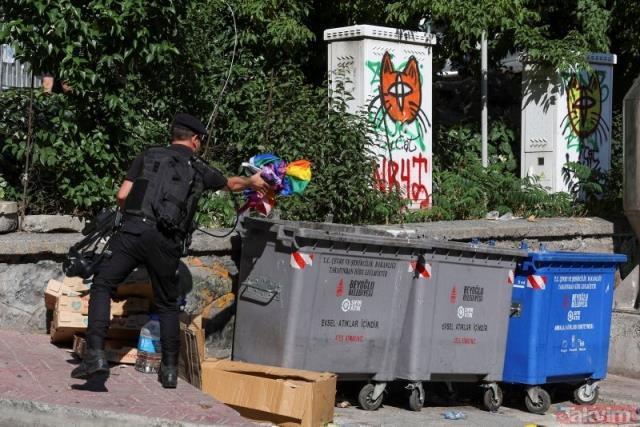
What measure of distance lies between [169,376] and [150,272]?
683 millimetres

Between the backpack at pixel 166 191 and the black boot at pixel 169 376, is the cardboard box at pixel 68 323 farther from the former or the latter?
the backpack at pixel 166 191

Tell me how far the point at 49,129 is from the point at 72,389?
277cm

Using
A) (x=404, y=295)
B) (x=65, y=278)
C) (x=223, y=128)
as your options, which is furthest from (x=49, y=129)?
(x=404, y=295)

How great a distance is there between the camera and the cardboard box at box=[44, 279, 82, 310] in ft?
25.6

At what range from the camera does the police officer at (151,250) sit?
676cm

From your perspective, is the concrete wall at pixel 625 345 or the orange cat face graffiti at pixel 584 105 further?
the orange cat face graffiti at pixel 584 105

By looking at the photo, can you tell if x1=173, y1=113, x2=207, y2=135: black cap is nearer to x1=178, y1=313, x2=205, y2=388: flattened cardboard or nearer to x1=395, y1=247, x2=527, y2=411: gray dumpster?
x1=178, y1=313, x2=205, y2=388: flattened cardboard

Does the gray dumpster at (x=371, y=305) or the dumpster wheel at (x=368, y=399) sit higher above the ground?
the gray dumpster at (x=371, y=305)

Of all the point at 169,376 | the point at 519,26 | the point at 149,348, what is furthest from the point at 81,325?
the point at 519,26

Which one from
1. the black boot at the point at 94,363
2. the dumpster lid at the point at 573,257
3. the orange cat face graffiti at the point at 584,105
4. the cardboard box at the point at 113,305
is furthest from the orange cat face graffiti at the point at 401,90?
the black boot at the point at 94,363

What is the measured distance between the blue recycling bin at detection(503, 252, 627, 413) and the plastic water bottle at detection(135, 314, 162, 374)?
2.82m

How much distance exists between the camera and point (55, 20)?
8664 millimetres

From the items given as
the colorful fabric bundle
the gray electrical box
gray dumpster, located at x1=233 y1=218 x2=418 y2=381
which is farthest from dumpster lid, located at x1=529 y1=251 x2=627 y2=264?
the gray electrical box

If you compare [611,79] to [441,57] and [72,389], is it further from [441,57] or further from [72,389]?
[72,389]
